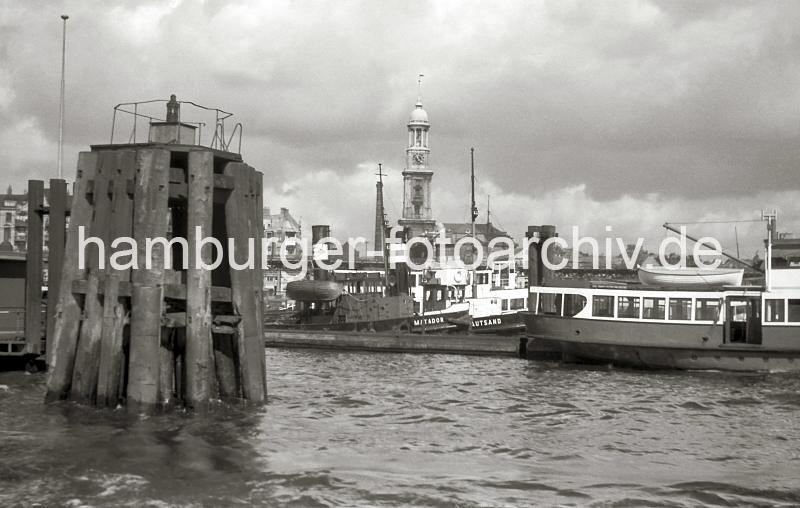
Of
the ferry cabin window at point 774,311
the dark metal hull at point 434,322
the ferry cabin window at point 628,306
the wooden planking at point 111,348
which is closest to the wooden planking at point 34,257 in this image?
the wooden planking at point 111,348

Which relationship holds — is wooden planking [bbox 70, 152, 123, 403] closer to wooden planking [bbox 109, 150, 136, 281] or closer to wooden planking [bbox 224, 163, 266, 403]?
wooden planking [bbox 109, 150, 136, 281]

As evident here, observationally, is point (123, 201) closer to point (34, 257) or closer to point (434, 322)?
point (34, 257)

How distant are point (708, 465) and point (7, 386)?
1922 centimetres

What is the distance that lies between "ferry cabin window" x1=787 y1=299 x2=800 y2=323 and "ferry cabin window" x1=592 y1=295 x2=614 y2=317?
6.17 metres

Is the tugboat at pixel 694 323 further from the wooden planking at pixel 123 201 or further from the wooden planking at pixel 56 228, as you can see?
the wooden planking at pixel 123 201

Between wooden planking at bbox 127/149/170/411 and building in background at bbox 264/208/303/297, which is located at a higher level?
building in background at bbox 264/208/303/297

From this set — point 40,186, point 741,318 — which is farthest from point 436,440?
point 741,318

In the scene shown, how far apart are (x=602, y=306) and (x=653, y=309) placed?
6.23 ft

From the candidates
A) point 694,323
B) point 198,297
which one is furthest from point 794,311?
point 198,297

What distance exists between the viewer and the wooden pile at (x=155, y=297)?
1855 cm

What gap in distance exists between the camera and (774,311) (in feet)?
101

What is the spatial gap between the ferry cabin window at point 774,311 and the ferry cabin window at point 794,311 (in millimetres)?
194

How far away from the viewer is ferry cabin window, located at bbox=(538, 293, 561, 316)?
34344mm

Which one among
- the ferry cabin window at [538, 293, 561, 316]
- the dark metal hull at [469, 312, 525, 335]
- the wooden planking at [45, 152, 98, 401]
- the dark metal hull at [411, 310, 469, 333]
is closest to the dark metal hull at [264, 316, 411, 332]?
the dark metal hull at [411, 310, 469, 333]
